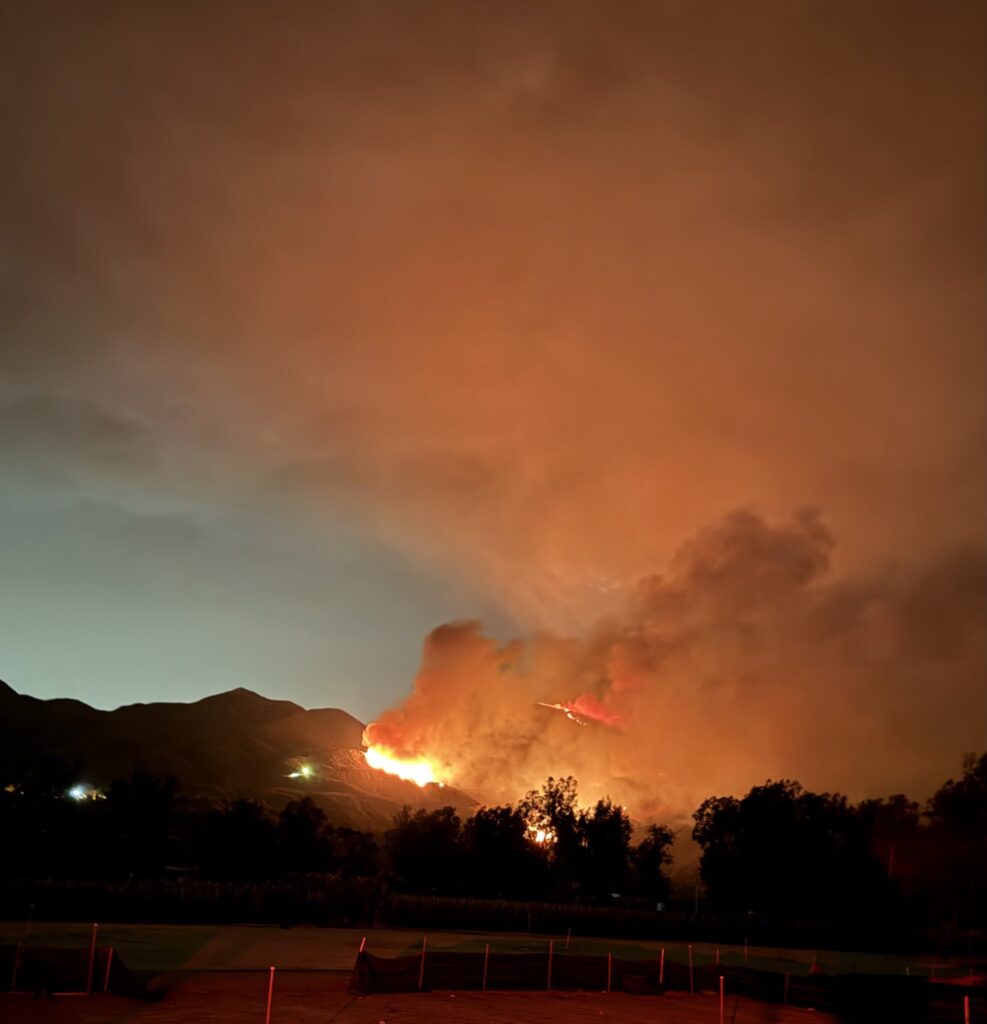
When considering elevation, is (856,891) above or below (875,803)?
below

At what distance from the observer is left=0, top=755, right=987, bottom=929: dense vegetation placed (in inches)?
4070

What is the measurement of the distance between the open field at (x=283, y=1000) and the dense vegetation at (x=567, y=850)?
48.7 meters

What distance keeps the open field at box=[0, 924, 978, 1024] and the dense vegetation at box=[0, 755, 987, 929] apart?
48.7m

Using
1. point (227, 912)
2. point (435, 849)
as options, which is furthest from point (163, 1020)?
point (435, 849)

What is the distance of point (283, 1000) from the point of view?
28.2 meters

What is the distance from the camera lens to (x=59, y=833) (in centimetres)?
9956

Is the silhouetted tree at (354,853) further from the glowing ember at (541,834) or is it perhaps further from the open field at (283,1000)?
the open field at (283,1000)

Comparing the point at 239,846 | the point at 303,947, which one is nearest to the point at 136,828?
the point at 239,846

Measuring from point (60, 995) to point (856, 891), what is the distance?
115m

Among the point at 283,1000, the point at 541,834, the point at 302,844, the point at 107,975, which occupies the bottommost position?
the point at 302,844

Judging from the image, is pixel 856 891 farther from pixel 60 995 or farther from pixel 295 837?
pixel 60 995

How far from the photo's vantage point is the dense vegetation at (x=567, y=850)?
10338 cm

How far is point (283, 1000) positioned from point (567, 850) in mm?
119084

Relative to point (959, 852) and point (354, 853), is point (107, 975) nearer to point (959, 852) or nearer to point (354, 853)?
point (354, 853)
